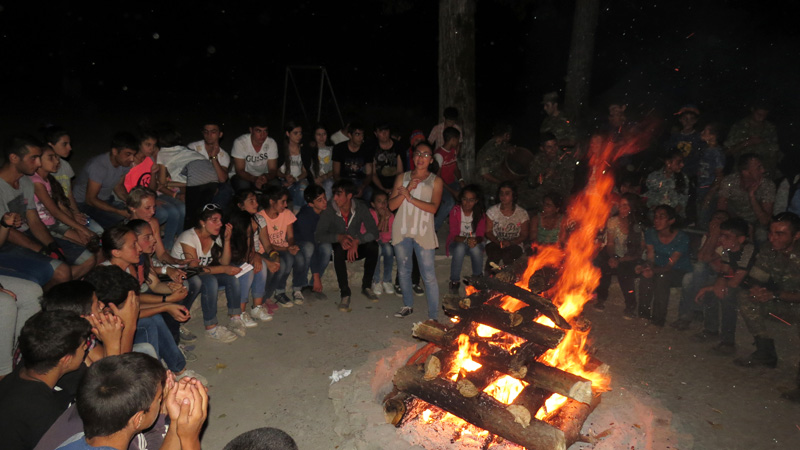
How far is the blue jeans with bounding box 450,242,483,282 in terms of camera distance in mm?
7953

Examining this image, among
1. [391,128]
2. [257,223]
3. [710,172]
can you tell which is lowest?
[257,223]

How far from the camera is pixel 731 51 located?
51.2ft

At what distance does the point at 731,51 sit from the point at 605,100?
4.50m

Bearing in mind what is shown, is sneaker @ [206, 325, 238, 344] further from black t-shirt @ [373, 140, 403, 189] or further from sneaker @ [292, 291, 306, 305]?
black t-shirt @ [373, 140, 403, 189]

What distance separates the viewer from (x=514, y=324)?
5.12 metres

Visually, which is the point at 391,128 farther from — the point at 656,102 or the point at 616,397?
the point at 656,102

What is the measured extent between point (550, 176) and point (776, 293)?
328cm

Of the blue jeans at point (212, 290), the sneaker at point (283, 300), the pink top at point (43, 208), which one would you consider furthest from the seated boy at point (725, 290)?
the pink top at point (43, 208)

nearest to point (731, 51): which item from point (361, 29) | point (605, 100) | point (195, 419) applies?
point (605, 100)

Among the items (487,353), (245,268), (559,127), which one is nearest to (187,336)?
(245,268)

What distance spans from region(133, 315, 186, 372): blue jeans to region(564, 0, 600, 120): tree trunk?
1005cm

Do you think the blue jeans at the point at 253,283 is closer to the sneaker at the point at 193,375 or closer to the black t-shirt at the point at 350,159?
the sneaker at the point at 193,375

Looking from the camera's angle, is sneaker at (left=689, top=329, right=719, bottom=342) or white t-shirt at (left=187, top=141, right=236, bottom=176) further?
white t-shirt at (left=187, top=141, right=236, bottom=176)

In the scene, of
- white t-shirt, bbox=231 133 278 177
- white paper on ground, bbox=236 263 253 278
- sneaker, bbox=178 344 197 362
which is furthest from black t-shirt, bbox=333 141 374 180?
sneaker, bbox=178 344 197 362
